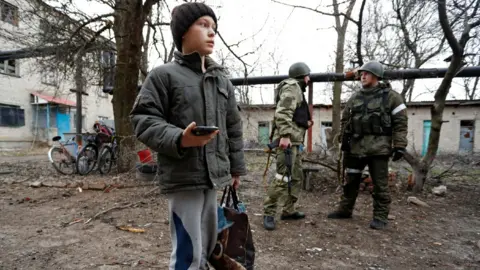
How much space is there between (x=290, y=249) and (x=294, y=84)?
73.4 inches

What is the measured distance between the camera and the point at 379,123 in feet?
10.7

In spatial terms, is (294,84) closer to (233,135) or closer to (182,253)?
(233,135)

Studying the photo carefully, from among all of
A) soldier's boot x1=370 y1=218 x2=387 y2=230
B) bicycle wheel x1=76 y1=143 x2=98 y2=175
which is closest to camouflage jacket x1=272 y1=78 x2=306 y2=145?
soldier's boot x1=370 y1=218 x2=387 y2=230

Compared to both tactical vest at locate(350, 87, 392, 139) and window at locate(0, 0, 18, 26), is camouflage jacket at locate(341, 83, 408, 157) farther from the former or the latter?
window at locate(0, 0, 18, 26)

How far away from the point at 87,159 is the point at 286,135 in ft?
17.9

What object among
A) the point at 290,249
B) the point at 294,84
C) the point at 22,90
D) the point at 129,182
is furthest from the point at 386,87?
the point at 22,90

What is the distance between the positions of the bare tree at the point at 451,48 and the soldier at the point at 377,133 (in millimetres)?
1475

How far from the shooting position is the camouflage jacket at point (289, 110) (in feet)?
10.5

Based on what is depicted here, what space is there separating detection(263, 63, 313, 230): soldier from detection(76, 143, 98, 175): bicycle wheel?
5114 mm

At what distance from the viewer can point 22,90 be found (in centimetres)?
1716

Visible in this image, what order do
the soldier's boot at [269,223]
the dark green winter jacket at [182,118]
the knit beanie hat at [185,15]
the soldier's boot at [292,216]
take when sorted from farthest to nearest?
the soldier's boot at [292,216], the soldier's boot at [269,223], the knit beanie hat at [185,15], the dark green winter jacket at [182,118]

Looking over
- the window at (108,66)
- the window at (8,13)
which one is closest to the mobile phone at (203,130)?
the window at (108,66)

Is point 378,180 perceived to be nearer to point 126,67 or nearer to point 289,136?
point 289,136

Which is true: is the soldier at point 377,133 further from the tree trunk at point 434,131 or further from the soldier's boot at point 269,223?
the tree trunk at point 434,131
